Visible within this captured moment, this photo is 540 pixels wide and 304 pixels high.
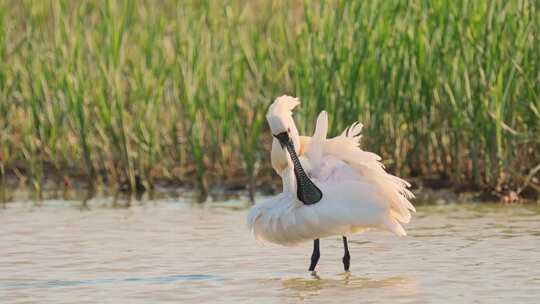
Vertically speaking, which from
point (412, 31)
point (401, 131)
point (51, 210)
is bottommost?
point (51, 210)

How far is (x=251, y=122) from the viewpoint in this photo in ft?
38.8

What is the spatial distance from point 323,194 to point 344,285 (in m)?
0.58

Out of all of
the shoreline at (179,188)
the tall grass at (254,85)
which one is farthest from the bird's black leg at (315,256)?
the shoreline at (179,188)

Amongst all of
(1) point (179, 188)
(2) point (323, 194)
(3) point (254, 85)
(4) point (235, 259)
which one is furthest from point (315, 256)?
(1) point (179, 188)

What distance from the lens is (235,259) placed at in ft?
29.0

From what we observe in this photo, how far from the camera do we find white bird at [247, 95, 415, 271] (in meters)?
8.05

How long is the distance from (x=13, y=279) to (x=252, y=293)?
144cm

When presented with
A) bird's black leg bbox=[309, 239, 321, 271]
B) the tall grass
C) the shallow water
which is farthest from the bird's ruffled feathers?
the tall grass

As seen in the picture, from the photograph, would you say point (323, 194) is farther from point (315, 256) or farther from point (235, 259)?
point (235, 259)

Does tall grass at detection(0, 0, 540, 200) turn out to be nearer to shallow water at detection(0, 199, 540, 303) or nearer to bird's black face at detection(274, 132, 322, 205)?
shallow water at detection(0, 199, 540, 303)

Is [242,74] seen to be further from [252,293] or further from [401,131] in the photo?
[252,293]

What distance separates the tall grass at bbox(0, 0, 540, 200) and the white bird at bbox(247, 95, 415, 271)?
2.20 m

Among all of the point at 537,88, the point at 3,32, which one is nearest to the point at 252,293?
the point at 537,88

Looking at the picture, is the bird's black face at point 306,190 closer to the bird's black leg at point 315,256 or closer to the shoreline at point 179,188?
the bird's black leg at point 315,256
